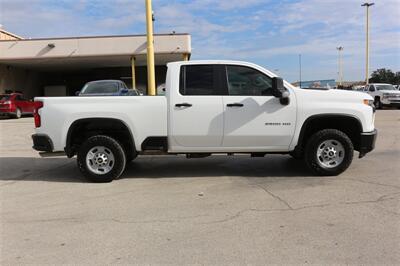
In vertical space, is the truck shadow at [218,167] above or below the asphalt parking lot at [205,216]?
above

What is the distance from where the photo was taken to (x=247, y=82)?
7.64 metres

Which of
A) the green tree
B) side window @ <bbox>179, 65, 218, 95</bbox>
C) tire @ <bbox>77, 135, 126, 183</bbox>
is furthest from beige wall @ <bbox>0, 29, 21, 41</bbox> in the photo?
the green tree

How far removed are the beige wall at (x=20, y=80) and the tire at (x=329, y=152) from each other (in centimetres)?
3403

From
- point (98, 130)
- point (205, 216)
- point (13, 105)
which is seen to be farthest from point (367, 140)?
point (13, 105)

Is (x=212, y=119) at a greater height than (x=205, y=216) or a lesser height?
greater

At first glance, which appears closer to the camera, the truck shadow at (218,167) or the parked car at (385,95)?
the truck shadow at (218,167)

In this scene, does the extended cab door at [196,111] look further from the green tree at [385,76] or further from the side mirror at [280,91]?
the green tree at [385,76]

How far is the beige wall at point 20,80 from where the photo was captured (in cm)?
3662

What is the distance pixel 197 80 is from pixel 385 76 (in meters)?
95.7

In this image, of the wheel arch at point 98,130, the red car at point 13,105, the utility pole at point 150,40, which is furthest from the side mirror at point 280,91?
the red car at point 13,105

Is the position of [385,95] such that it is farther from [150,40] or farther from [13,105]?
[13,105]

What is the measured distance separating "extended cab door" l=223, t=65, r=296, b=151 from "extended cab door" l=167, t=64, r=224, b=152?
0.57 feet

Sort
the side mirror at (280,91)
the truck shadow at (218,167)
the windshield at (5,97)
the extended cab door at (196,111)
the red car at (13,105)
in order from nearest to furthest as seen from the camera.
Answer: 1. the side mirror at (280,91)
2. the extended cab door at (196,111)
3. the truck shadow at (218,167)
4. the red car at (13,105)
5. the windshield at (5,97)

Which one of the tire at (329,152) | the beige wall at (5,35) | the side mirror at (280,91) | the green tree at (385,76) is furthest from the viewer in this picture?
the green tree at (385,76)
